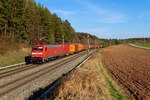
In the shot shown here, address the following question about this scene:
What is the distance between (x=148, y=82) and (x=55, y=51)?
17.5 m

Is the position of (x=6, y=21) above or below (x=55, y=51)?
above

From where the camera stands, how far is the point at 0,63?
17203 millimetres

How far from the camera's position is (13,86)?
897 centimetres

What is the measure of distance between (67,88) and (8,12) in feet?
87.5

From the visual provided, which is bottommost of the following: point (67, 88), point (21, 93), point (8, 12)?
point (21, 93)

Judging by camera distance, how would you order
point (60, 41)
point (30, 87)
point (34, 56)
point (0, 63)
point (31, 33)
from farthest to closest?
point (60, 41)
point (31, 33)
point (34, 56)
point (0, 63)
point (30, 87)

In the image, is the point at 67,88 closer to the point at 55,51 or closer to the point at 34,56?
the point at 34,56

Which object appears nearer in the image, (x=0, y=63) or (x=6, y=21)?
(x=0, y=63)

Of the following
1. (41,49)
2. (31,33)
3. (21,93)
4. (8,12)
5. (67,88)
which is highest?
(8,12)

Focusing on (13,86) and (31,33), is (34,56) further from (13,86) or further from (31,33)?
(31,33)

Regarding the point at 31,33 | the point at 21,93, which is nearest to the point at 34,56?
the point at 21,93

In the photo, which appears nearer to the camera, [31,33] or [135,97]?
[135,97]

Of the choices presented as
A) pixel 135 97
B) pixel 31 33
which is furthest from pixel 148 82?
pixel 31 33

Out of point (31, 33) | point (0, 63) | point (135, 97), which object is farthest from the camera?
point (31, 33)
